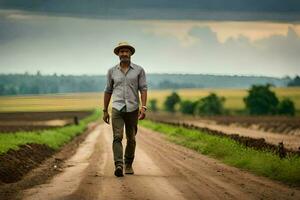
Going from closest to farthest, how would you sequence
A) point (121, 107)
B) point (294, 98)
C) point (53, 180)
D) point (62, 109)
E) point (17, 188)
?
point (17, 188) < point (53, 180) < point (121, 107) < point (294, 98) < point (62, 109)

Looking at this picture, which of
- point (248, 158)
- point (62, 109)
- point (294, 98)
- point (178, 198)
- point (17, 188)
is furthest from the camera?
point (62, 109)

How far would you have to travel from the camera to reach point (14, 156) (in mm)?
19453

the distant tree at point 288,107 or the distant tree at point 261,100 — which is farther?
the distant tree at point 261,100

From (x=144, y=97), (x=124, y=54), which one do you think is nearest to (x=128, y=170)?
(x=144, y=97)

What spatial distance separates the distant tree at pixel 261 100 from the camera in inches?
5659

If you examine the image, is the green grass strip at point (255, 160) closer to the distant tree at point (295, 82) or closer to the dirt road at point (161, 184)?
the dirt road at point (161, 184)

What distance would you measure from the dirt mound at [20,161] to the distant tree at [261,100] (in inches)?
4732

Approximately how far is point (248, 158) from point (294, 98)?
131066 mm

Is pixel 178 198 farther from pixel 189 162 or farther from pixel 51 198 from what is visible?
pixel 189 162

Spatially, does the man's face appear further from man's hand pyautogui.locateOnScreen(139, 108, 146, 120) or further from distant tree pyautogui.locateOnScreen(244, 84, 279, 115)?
distant tree pyautogui.locateOnScreen(244, 84, 279, 115)

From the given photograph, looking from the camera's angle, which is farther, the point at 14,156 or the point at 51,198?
the point at 14,156

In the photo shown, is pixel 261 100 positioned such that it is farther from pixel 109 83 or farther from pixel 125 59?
pixel 125 59

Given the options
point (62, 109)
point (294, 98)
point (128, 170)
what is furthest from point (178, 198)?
point (62, 109)

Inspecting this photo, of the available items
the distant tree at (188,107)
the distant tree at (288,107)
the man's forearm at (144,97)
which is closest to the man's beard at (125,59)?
the man's forearm at (144,97)
